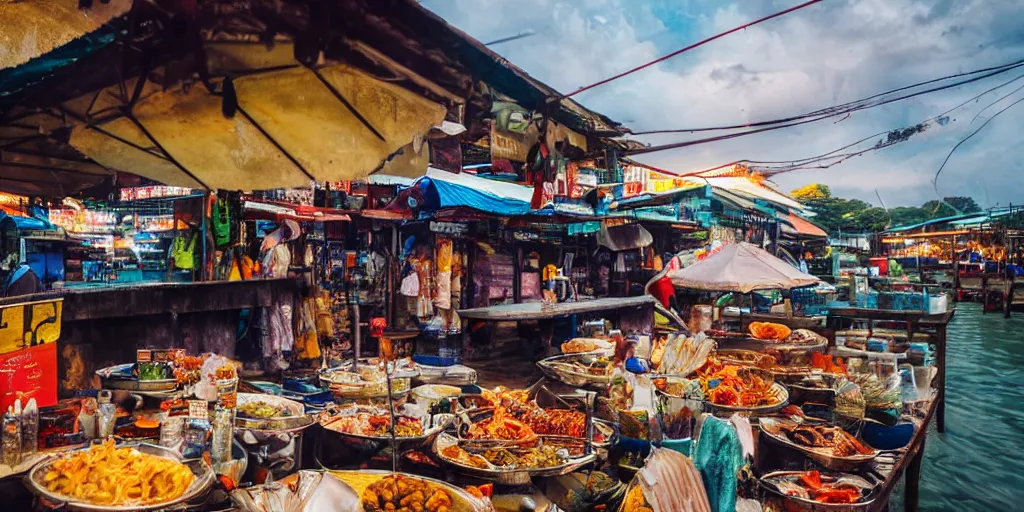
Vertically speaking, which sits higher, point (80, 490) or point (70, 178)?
point (70, 178)

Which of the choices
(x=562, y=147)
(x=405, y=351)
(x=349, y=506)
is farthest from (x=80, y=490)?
(x=405, y=351)

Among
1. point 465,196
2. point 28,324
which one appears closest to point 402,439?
point 28,324

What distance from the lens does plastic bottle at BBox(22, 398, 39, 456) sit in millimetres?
3316

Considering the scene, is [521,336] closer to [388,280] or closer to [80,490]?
[388,280]

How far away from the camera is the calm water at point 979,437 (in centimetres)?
829

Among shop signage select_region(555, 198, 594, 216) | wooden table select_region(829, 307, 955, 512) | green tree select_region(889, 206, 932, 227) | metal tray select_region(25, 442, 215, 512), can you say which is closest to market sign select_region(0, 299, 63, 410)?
metal tray select_region(25, 442, 215, 512)

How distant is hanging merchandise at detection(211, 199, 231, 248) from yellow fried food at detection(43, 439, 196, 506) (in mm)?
Result: 5539

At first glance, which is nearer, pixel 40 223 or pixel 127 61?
pixel 127 61

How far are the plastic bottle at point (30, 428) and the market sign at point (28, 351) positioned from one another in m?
Result: 0.24

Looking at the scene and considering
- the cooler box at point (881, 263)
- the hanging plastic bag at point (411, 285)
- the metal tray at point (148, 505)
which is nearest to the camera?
the metal tray at point (148, 505)

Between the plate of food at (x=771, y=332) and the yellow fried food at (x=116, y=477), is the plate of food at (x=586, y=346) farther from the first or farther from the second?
the yellow fried food at (x=116, y=477)

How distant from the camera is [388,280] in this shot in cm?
1094

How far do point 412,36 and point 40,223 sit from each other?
1342 centimetres

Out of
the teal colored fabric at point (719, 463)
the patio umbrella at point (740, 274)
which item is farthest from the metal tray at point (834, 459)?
the patio umbrella at point (740, 274)
